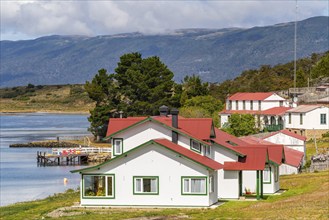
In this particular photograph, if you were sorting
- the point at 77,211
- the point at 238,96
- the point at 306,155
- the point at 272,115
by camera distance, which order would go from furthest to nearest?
the point at 238,96
the point at 272,115
the point at 306,155
the point at 77,211

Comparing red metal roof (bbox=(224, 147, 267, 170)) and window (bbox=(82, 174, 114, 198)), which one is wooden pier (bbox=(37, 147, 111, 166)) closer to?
red metal roof (bbox=(224, 147, 267, 170))

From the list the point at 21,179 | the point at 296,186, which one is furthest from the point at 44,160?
the point at 296,186

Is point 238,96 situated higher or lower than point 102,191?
higher

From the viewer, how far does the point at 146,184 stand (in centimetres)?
4969

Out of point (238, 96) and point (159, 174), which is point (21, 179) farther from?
point (238, 96)

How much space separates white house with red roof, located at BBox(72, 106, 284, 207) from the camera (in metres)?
49.1

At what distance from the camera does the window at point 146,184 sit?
49.5 metres

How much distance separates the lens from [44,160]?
10950 centimetres

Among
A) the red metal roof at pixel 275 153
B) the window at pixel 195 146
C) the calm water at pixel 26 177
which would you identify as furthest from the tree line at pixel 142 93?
the window at pixel 195 146

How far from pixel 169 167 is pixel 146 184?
1658 mm

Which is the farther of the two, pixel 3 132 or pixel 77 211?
pixel 3 132

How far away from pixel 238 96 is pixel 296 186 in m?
68.6

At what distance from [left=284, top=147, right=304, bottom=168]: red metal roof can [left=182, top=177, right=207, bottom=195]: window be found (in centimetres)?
2241

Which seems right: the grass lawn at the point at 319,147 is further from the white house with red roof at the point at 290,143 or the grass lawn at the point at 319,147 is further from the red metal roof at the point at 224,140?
the red metal roof at the point at 224,140
